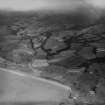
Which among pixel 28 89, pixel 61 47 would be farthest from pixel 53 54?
pixel 28 89

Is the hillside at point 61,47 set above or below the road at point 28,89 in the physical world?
above

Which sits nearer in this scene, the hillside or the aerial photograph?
the aerial photograph

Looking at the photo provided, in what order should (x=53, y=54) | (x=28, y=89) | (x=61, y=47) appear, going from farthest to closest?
1. (x=61, y=47)
2. (x=53, y=54)
3. (x=28, y=89)

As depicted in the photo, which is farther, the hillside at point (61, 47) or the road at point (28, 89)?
the hillside at point (61, 47)

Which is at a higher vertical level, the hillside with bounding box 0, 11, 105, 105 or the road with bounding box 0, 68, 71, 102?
the hillside with bounding box 0, 11, 105, 105

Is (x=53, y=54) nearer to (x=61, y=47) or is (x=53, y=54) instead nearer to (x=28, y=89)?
(x=61, y=47)

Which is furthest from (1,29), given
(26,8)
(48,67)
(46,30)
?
(48,67)
